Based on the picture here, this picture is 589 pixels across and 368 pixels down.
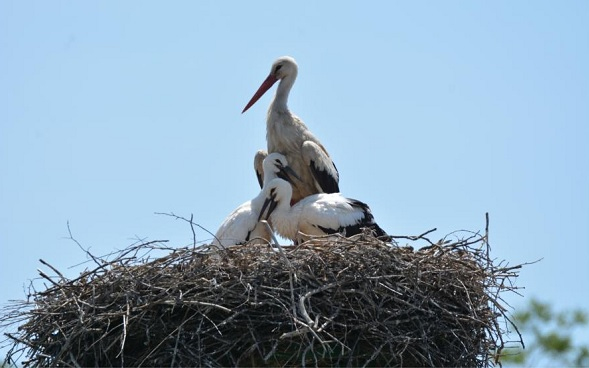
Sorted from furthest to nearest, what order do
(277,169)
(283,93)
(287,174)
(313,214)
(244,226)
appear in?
(283,93) → (287,174) → (277,169) → (313,214) → (244,226)

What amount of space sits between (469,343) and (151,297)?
5.85 ft

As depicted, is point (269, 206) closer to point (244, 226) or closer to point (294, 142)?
point (244, 226)

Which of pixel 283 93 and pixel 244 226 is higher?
pixel 283 93

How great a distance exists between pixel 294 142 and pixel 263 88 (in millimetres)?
630

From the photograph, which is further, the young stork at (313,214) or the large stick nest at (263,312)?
the young stork at (313,214)

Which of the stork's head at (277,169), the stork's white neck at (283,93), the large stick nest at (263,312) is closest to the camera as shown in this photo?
the large stick nest at (263,312)

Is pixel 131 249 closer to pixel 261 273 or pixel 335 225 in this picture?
pixel 261 273

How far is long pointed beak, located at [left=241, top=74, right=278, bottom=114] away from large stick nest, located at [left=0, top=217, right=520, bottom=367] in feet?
11.1

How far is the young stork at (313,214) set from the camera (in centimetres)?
875

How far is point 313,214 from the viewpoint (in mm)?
8805

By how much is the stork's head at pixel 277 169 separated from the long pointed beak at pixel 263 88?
0.71 m

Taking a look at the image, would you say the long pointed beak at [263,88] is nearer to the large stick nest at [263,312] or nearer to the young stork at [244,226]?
the young stork at [244,226]

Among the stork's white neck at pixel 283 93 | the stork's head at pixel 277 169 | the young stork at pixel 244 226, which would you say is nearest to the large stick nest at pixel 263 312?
the young stork at pixel 244 226

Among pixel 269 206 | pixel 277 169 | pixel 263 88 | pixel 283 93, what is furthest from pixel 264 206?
pixel 263 88
